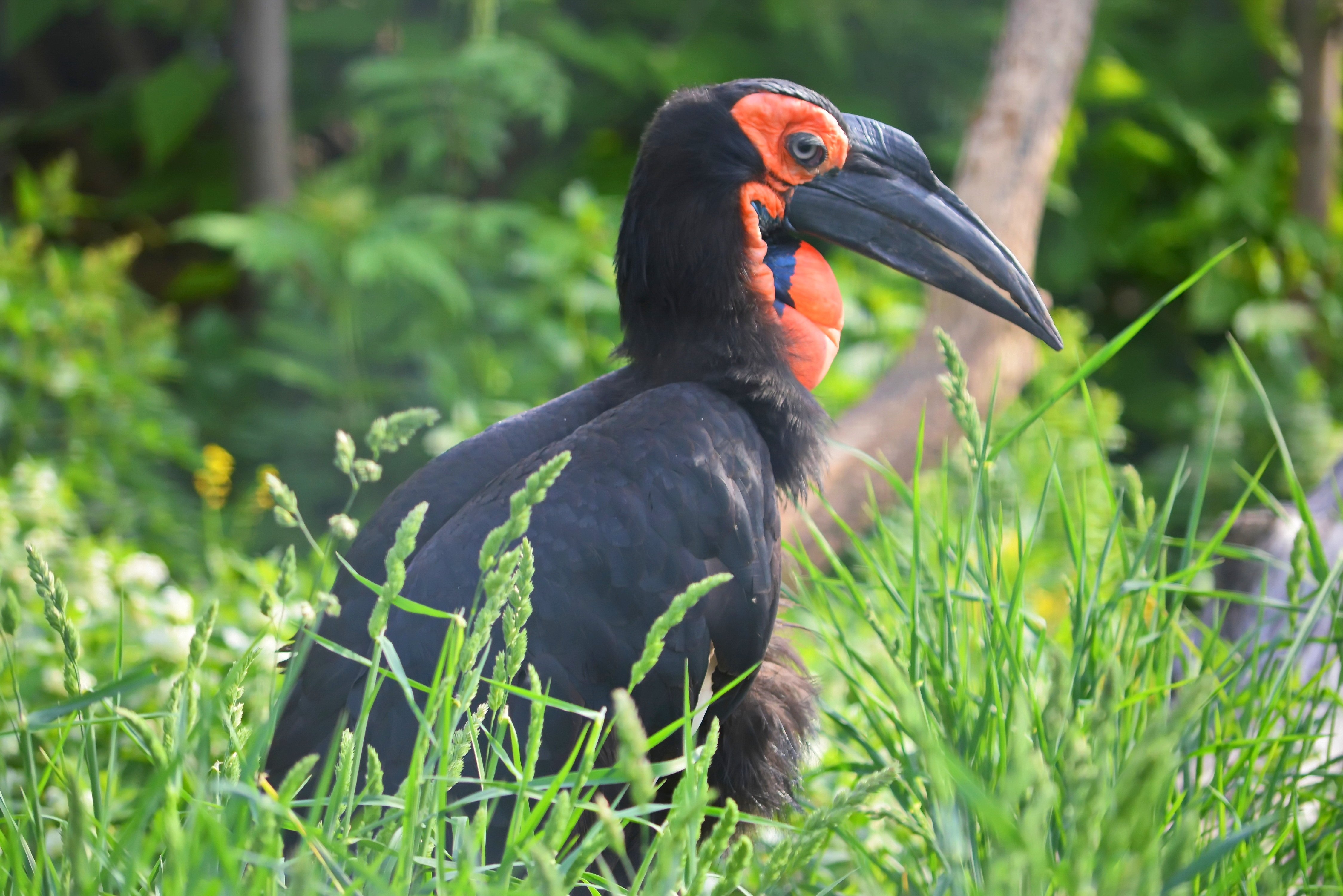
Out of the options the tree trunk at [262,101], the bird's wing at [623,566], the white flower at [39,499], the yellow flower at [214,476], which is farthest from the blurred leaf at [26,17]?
the bird's wing at [623,566]

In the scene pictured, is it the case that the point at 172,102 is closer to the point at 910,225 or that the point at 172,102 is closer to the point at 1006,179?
the point at 1006,179

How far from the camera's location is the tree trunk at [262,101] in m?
4.35

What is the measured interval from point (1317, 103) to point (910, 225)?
3.69 meters

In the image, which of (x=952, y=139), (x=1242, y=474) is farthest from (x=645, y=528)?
(x=952, y=139)

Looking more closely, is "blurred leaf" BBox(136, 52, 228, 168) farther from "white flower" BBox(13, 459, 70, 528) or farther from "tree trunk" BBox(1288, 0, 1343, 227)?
"tree trunk" BBox(1288, 0, 1343, 227)

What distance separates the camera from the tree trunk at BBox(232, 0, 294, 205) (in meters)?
4.35

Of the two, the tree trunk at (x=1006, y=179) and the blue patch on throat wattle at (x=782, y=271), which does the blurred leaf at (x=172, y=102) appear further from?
the blue patch on throat wattle at (x=782, y=271)

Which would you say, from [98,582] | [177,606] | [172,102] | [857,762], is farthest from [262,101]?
[857,762]

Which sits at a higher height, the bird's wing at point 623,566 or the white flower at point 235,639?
the bird's wing at point 623,566

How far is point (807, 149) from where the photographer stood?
6.03 feet

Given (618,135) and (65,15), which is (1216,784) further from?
(65,15)

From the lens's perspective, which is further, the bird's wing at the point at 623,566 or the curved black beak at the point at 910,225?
the curved black beak at the point at 910,225

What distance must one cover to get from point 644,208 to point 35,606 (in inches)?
61.6

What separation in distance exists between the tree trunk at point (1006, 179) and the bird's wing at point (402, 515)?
1022 mm
